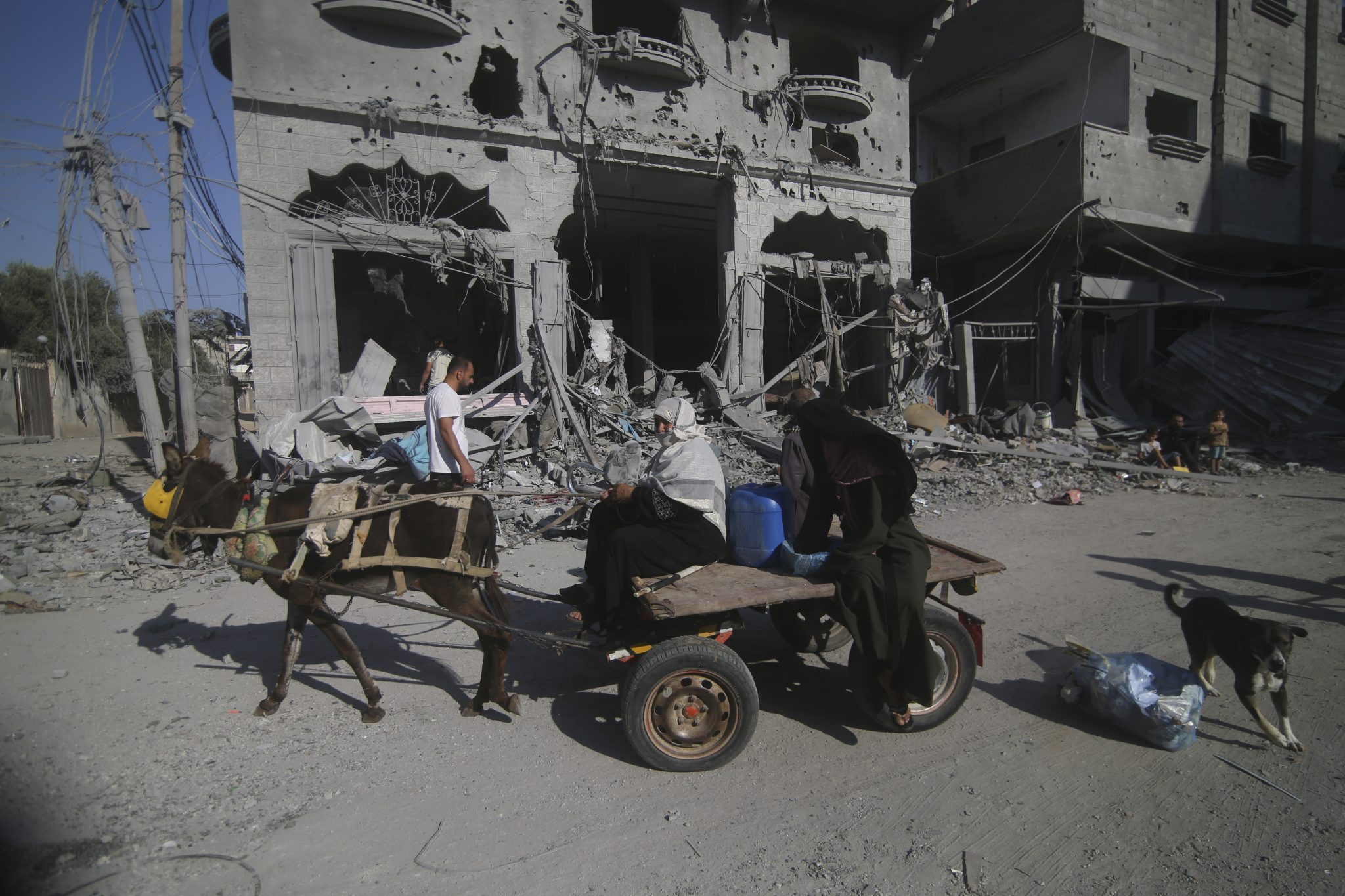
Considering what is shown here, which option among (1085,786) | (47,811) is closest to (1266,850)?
(1085,786)

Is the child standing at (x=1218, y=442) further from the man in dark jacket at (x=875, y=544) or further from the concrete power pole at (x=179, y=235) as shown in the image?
the concrete power pole at (x=179, y=235)

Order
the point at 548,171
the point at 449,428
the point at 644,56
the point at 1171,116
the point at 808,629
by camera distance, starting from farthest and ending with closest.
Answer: the point at 1171,116 → the point at 644,56 → the point at 548,171 → the point at 449,428 → the point at 808,629

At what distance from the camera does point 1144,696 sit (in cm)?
338

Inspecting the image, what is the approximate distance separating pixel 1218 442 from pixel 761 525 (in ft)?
40.6

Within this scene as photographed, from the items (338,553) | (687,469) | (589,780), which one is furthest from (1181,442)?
(338,553)

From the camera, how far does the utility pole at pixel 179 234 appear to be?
8.54 metres

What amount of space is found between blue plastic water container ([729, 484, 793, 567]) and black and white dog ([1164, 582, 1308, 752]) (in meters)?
2.27

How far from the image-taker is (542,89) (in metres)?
11.1

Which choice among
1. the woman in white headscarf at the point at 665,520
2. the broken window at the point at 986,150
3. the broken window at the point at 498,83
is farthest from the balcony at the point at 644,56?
the woman in white headscarf at the point at 665,520

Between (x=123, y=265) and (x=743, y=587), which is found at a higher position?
(x=123, y=265)

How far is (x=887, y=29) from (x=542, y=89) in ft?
25.6

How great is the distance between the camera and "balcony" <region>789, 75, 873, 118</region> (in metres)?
12.9

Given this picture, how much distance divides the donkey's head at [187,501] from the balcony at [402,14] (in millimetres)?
8595

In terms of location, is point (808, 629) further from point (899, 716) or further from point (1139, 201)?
point (1139, 201)
